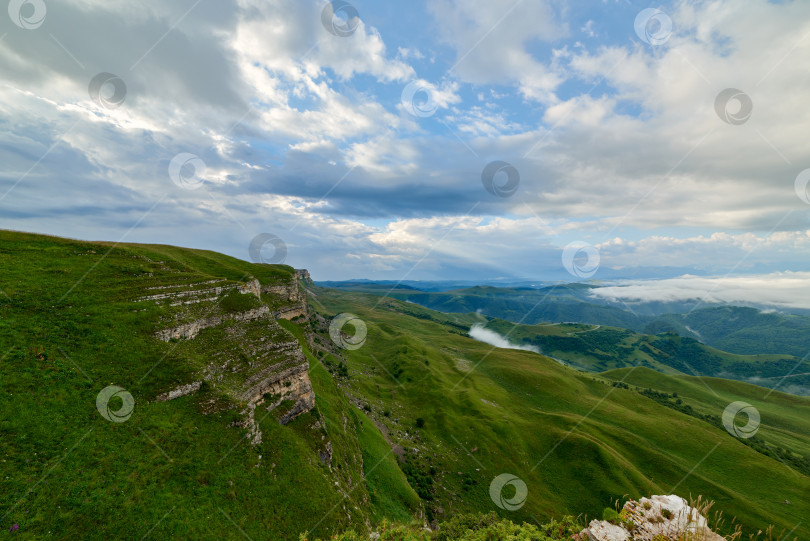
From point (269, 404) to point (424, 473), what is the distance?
42977 millimetres

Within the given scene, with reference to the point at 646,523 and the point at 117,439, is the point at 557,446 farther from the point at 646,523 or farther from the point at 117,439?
the point at 117,439

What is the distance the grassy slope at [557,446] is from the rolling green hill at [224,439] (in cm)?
54

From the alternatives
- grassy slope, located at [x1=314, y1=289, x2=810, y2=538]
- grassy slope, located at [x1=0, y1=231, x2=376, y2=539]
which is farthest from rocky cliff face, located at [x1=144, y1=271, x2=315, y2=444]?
grassy slope, located at [x1=314, y1=289, x2=810, y2=538]

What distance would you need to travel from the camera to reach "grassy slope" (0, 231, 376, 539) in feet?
54.5

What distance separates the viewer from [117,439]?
20.3 meters

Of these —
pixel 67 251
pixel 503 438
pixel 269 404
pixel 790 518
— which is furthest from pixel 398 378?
pixel 790 518

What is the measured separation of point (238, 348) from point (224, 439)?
44.6 feet

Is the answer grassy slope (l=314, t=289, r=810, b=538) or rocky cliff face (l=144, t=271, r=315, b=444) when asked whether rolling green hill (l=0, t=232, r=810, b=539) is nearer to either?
rocky cliff face (l=144, t=271, r=315, b=444)

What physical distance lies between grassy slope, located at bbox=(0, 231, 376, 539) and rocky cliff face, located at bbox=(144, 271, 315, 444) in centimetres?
135

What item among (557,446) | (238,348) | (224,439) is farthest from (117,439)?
(557,446)

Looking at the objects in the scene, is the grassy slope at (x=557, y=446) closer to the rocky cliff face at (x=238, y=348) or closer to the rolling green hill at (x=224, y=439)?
the rolling green hill at (x=224, y=439)

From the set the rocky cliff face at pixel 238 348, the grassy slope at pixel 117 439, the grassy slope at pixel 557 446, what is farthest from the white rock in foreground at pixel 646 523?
the grassy slope at pixel 557 446

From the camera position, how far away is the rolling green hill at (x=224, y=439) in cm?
→ 1816

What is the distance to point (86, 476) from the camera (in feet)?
57.6
